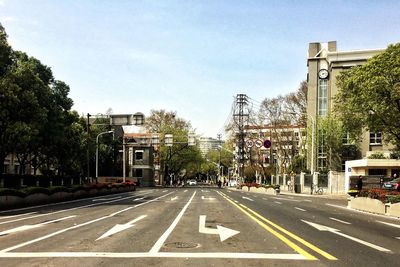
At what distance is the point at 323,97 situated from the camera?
76.0 meters

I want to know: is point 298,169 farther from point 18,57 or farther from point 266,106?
point 18,57

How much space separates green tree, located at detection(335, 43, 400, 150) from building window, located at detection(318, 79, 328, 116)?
36.2 metres

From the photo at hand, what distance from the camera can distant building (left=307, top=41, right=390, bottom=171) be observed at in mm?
69062

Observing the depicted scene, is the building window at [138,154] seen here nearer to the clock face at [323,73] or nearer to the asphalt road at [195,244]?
the clock face at [323,73]

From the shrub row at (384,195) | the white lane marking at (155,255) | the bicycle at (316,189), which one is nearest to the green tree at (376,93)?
the shrub row at (384,195)

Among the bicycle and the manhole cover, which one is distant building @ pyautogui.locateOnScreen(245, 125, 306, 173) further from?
the manhole cover

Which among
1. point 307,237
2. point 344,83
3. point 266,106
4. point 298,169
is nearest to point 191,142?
point 266,106

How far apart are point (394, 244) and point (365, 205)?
50.1ft

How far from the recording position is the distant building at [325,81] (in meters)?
69.1

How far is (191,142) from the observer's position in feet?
215

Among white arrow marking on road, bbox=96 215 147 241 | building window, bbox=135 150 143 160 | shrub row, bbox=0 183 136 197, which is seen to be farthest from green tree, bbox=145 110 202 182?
white arrow marking on road, bbox=96 215 147 241

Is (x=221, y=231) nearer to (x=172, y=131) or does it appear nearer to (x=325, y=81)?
(x=325, y=81)

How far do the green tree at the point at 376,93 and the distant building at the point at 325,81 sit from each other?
28143 mm

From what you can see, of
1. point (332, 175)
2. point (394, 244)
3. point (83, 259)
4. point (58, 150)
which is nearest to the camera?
point (83, 259)
